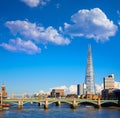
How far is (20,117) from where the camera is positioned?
137m

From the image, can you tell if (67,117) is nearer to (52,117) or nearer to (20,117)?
(52,117)

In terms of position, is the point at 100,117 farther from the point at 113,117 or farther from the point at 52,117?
the point at 52,117

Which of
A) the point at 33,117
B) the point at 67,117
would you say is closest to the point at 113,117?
the point at 67,117

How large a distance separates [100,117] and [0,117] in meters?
41.1

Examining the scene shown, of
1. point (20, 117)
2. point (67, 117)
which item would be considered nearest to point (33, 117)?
point (20, 117)

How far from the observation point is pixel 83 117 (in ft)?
461

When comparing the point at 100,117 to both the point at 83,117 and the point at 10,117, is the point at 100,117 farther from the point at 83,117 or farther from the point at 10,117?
the point at 10,117

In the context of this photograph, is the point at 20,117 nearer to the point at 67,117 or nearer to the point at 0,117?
the point at 0,117

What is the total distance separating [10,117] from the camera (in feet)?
443

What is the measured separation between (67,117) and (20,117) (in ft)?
63.1

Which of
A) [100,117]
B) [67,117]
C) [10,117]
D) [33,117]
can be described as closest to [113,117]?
[100,117]

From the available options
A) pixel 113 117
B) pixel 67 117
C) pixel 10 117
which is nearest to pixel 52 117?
pixel 67 117

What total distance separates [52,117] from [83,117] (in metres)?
13.0

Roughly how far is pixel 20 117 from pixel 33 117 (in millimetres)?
5568
